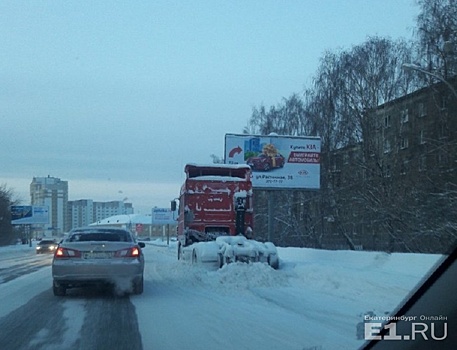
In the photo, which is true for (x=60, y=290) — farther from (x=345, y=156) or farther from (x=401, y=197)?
(x=345, y=156)

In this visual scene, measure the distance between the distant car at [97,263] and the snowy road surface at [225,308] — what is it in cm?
40

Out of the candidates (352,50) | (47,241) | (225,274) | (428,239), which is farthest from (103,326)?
(47,241)

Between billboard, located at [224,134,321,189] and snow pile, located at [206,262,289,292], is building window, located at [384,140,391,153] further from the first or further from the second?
snow pile, located at [206,262,289,292]

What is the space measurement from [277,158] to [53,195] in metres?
→ 118

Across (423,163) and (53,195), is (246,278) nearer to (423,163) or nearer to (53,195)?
(423,163)

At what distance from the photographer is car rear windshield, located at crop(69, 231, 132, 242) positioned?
1385 centimetres

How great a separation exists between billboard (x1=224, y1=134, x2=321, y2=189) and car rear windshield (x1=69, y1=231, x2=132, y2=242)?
21895 millimetres

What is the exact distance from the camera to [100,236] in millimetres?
14008

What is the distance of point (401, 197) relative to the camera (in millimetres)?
32688

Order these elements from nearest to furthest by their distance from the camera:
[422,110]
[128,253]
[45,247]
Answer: [128,253], [422,110], [45,247]

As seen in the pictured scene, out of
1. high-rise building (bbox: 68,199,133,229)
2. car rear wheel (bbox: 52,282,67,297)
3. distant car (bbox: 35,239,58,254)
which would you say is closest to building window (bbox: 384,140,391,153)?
car rear wheel (bbox: 52,282,67,297)

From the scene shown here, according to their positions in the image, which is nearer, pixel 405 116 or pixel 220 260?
pixel 220 260

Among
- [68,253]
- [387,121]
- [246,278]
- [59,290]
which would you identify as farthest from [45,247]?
[68,253]

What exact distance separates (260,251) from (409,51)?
22035 millimetres
